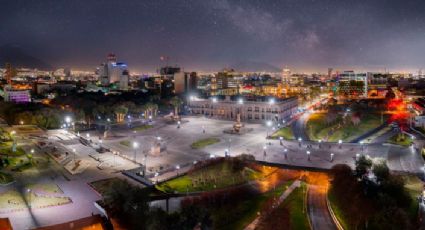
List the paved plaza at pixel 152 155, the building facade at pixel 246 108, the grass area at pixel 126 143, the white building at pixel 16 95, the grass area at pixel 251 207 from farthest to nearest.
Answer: the white building at pixel 16 95 < the building facade at pixel 246 108 < the grass area at pixel 126 143 < the paved plaza at pixel 152 155 < the grass area at pixel 251 207

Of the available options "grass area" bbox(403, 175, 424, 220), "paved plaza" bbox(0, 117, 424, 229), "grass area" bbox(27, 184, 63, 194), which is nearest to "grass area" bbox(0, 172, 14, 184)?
"paved plaza" bbox(0, 117, 424, 229)

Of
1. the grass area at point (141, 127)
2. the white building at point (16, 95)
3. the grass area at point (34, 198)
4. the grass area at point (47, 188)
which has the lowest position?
the grass area at point (34, 198)

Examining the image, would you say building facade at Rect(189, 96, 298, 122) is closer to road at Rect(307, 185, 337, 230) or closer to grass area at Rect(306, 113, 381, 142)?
grass area at Rect(306, 113, 381, 142)

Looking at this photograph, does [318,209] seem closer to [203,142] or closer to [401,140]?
→ [203,142]

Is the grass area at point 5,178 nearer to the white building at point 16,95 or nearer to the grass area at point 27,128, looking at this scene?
the grass area at point 27,128

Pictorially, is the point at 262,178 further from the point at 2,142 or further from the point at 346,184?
the point at 2,142

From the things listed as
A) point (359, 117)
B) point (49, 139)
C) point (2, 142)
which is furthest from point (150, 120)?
point (359, 117)

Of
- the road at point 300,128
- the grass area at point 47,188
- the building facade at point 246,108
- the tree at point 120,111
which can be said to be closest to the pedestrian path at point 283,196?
the grass area at point 47,188
